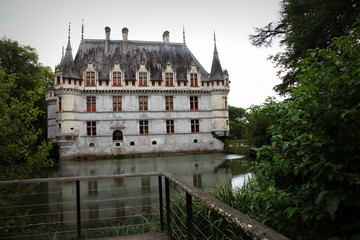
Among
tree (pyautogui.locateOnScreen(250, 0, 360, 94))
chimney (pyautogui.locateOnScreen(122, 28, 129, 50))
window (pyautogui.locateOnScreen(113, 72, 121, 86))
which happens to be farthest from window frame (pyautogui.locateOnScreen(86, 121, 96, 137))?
tree (pyautogui.locateOnScreen(250, 0, 360, 94))

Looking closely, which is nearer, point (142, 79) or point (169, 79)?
point (142, 79)

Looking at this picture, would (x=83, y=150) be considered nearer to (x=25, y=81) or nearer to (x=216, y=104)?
(x=25, y=81)

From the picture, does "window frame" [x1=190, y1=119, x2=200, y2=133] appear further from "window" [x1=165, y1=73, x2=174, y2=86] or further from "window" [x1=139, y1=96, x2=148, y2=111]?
"window" [x1=139, y1=96, x2=148, y2=111]

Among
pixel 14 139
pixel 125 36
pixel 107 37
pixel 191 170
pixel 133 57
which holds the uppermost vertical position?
pixel 125 36

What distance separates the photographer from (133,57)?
29922 mm

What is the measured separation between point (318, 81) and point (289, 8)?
51.8 feet

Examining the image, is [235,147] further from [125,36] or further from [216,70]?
[125,36]

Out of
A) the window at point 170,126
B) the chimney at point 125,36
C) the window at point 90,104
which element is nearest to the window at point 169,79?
the window at point 170,126

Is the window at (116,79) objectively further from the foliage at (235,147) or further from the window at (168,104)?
the foliage at (235,147)

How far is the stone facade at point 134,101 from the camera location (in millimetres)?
26594

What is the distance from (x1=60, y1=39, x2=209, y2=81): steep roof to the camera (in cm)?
2845

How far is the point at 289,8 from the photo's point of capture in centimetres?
1535

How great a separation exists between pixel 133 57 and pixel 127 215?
26.0 metres

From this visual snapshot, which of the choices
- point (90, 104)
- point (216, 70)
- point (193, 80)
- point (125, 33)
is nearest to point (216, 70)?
point (216, 70)
